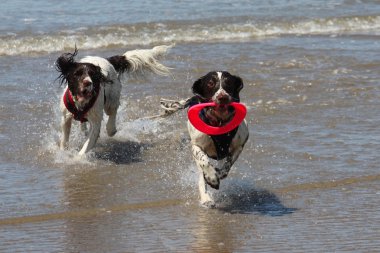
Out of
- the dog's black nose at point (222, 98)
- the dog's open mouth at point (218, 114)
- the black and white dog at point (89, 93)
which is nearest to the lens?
the dog's black nose at point (222, 98)

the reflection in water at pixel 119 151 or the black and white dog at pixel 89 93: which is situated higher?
the black and white dog at pixel 89 93

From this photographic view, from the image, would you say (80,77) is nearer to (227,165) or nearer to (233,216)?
(227,165)

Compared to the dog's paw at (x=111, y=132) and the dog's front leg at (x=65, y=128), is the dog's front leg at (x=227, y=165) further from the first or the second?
the dog's paw at (x=111, y=132)

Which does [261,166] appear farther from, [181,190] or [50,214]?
[50,214]

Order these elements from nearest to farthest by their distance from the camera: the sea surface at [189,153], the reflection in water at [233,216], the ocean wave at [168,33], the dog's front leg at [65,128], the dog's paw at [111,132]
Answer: the reflection in water at [233,216], the sea surface at [189,153], the dog's front leg at [65,128], the dog's paw at [111,132], the ocean wave at [168,33]

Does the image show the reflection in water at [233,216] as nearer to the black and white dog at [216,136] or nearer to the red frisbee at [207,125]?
the black and white dog at [216,136]

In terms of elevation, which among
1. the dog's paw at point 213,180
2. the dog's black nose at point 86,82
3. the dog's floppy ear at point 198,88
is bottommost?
the dog's paw at point 213,180

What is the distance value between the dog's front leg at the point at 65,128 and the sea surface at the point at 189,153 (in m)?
0.11

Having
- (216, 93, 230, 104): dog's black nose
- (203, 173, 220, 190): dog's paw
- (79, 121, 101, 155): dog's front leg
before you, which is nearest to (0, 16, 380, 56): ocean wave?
(79, 121, 101, 155): dog's front leg

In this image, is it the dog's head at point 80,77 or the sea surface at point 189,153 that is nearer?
the sea surface at point 189,153

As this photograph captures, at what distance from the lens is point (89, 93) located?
8.35m

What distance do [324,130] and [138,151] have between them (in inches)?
76.9

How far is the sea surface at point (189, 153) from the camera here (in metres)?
6.27

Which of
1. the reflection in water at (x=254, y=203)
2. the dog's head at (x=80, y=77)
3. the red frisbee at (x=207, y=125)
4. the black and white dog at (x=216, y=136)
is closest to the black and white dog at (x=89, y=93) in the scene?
the dog's head at (x=80, y=77)
